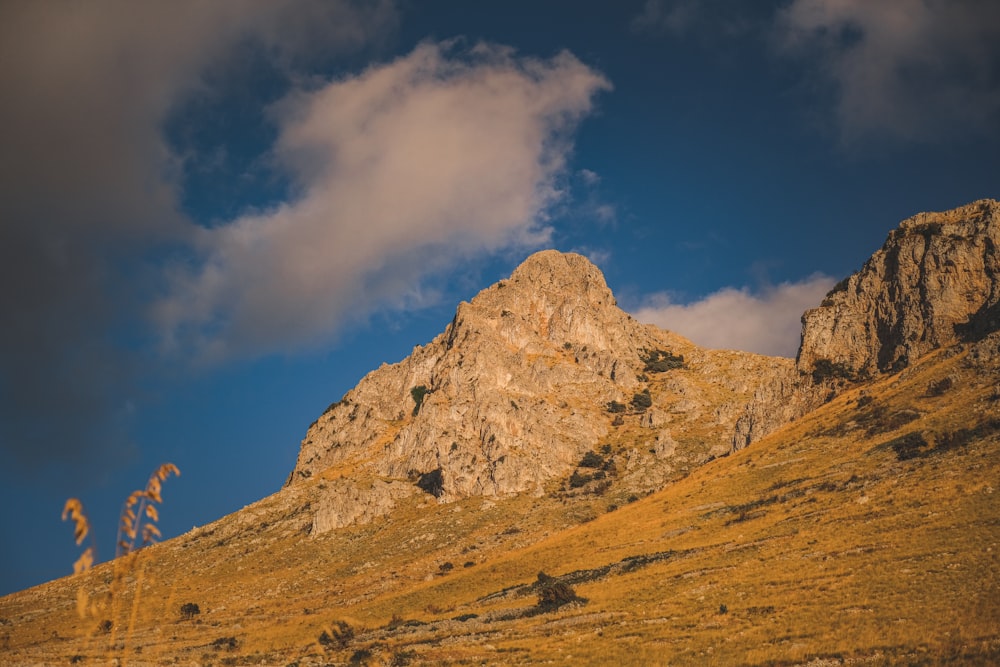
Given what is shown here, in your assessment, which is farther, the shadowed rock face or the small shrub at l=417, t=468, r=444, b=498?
the small shrub at l=417, t=468, r=444, b=498

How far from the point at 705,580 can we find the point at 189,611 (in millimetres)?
88545

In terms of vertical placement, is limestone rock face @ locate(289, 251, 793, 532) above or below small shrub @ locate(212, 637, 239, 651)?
above

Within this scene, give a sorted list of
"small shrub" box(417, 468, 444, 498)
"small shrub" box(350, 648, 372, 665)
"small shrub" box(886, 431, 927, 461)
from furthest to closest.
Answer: "small shrub" box(417, 468, 444, 498) < "small shrub" box(886, 431, 927, 461) < "small shrub" box(350, 648, 372, 665)

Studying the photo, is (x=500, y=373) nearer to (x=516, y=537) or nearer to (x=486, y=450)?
(x=486, y=450)

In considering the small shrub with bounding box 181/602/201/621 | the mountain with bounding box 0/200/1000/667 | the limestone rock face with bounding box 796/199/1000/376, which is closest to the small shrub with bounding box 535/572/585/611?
the mountain with bounding box 0/200/1000/667

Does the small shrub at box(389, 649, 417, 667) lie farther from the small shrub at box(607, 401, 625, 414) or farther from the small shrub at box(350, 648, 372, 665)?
the small shrub at box(607, 401, 625, 414)

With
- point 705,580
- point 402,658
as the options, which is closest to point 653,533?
point 705,580

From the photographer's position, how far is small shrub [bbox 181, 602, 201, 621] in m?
92.0

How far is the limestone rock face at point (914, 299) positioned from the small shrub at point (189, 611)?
115940mm

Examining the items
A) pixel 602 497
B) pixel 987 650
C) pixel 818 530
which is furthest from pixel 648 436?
pixel 987 650

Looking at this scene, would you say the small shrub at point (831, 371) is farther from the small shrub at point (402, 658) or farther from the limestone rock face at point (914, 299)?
the small shrub at point (402, 658)

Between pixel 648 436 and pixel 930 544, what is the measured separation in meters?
138

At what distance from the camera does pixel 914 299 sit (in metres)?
93.3

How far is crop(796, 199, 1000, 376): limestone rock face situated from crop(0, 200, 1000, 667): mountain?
41 centimetres
